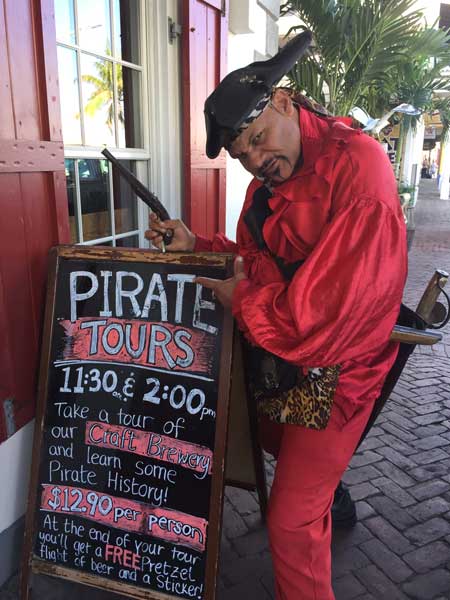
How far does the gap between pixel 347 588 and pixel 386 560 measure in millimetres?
265

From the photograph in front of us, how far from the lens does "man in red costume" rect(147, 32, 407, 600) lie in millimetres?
1403

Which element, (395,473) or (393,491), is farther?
(395,473)

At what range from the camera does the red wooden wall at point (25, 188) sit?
1.83 meters

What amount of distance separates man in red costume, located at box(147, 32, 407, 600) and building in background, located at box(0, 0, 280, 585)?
0.77 m

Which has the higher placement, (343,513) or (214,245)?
(214,245)

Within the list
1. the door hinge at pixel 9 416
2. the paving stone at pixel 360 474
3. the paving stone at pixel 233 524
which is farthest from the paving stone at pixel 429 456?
the door hinge at pixel 9 416

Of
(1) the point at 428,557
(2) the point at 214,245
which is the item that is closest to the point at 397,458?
(1) the point at 428,557

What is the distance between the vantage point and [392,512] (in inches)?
102

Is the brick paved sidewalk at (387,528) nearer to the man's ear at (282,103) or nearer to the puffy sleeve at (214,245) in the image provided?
the puffy sleeve at (214,245)

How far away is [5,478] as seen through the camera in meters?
2.08

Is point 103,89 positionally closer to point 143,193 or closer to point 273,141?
point 143,193

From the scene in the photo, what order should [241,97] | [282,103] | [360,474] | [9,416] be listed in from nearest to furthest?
[241,97], [282,103], [9,416], [360,474]

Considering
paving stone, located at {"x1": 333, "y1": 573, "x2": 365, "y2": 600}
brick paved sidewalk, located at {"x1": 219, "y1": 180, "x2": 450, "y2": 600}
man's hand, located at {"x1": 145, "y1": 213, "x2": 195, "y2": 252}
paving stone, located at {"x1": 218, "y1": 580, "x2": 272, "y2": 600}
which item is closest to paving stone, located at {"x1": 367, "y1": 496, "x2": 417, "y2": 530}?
brick paved sidewalk, located at {"x1": 219, "y1": 180, "x2": 450, "y2": 600}

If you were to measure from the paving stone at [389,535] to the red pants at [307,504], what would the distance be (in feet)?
2.69
